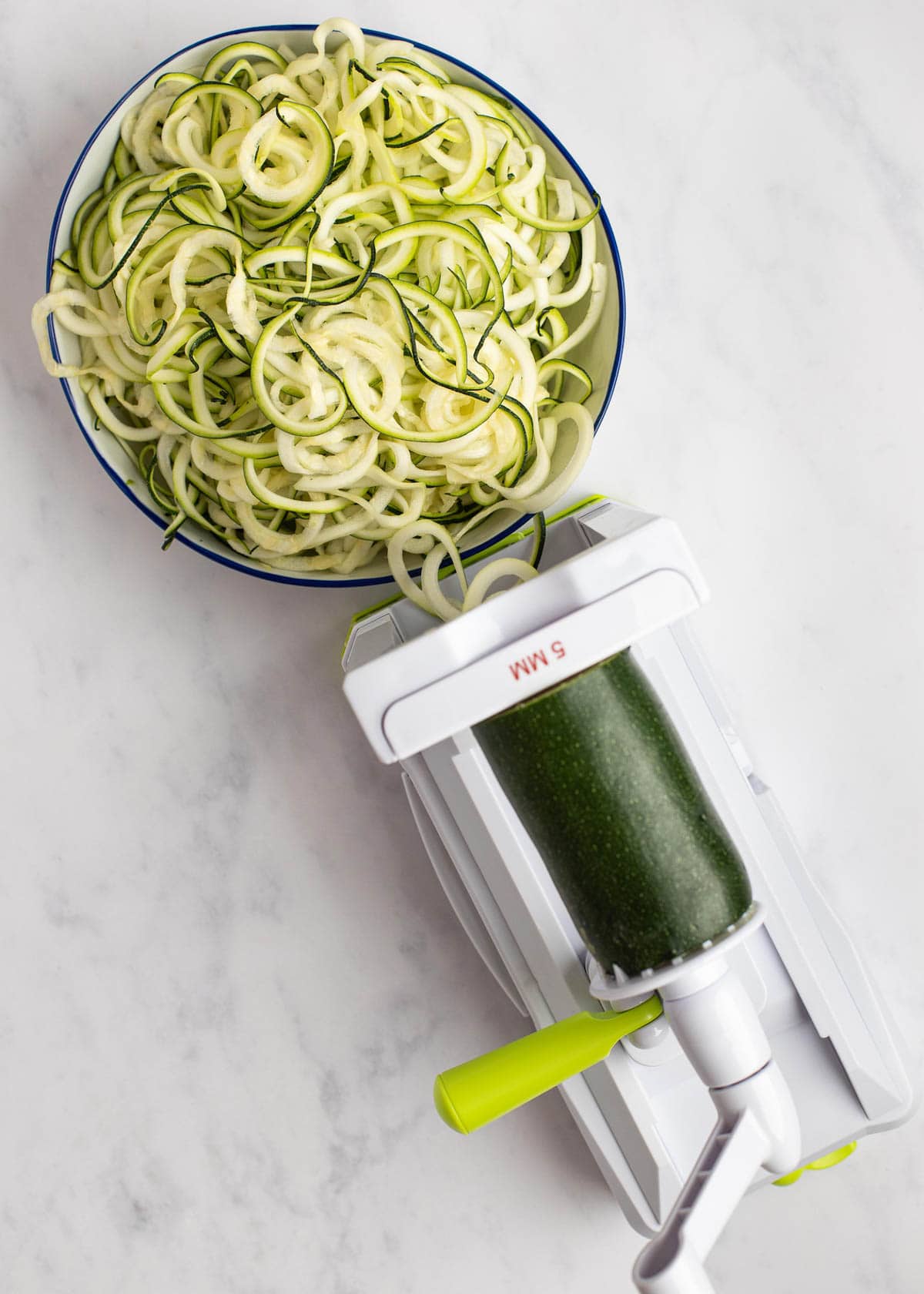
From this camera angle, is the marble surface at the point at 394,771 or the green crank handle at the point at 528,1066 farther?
the marble surface at the point at 394,771

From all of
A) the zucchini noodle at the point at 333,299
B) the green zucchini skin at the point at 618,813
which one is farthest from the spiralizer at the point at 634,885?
the zucchini noodle at the point at 333,299

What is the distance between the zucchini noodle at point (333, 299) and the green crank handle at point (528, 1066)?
37 cm

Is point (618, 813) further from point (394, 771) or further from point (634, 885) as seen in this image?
point (394, 771)

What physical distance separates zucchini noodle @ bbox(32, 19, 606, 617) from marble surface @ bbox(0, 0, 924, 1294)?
208 mm

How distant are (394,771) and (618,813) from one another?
0.41 meters

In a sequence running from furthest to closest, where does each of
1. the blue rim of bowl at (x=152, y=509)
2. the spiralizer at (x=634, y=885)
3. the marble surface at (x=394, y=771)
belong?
the marble surface at (x=394, y=771), the blue rim of bowl at (x=152, y=509), the spiralizer at (x=634, y=885)

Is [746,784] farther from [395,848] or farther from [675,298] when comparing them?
[675,298]

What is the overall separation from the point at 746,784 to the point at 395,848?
40cm

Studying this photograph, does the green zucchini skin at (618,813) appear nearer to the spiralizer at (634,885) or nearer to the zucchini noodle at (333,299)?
the spiralizer at (634,885)

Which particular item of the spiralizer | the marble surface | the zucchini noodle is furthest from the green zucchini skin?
the marble surface

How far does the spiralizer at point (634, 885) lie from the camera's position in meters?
0.75

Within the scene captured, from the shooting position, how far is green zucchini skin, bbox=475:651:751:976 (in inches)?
30.2

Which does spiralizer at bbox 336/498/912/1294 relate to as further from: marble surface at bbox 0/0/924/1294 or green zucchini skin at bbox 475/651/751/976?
marble surface at bbox 0/0/924/1294

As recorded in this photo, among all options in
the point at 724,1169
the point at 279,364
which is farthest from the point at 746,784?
the point at 279,364
